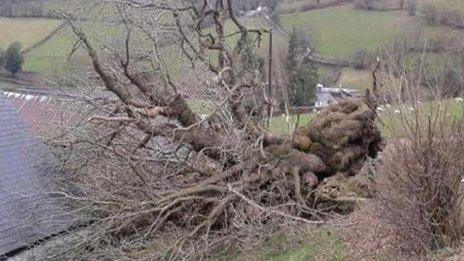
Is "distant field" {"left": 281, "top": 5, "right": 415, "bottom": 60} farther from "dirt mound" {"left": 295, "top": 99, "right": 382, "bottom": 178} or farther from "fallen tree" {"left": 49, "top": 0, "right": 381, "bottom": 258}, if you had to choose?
"fallen tree" {"left": 49, "top": 0, "right": 381, "bottom": 258}

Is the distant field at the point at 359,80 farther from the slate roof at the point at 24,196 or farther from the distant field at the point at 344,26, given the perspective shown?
the slate roof at the point at 24,196

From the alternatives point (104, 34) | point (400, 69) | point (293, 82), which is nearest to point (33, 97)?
point (104, 34)

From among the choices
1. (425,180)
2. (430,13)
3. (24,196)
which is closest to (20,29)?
(430,13)

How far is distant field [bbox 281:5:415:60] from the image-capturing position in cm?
2852

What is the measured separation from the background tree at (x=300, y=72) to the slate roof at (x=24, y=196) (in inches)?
321

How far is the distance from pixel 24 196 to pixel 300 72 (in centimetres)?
1270

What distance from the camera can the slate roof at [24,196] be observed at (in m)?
10.2

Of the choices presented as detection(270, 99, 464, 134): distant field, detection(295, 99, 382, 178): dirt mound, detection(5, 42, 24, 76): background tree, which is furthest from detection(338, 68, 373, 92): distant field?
detection(5, 42, 24, 76): background tree

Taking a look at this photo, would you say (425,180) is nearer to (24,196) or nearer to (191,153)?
(191,153)

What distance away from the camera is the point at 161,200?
9.98 metres

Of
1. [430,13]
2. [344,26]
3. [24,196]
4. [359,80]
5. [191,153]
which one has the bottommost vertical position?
[344,26]

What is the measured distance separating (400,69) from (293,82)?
1373 centimetres

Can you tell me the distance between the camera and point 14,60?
18.9 m

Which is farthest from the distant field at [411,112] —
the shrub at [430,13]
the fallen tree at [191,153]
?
the shrub at [430,13]
